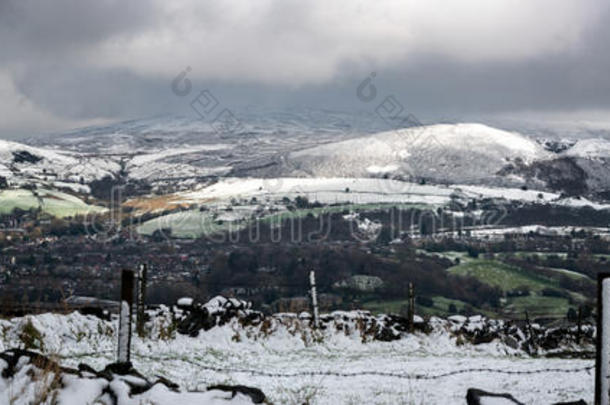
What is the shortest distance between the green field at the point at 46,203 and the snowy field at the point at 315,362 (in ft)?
Result: 413

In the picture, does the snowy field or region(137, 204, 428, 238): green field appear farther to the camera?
region(137, 204, 428, 238): green field

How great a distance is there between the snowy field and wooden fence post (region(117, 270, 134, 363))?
1.33 metres

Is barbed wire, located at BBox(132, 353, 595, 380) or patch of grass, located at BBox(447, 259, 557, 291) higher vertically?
barbed wire, located at BBox(132, 353, 595, 380)

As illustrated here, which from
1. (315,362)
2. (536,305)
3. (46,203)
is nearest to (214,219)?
(46,203)

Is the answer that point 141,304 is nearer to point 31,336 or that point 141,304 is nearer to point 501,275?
point 31,336

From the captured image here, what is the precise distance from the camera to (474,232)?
421 feet

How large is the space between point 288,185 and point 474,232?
69.1m

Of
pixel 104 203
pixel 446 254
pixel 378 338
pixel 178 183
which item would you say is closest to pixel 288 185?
pixel 178 183

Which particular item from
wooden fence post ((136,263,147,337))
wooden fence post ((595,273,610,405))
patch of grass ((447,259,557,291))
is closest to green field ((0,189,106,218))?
patch of grass ((447,259,557,291))

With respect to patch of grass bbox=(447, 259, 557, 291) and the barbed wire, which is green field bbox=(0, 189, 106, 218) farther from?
the barbed wire

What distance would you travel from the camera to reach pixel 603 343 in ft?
24.0

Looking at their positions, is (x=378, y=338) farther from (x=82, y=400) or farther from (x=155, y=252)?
(x=155, y=252)

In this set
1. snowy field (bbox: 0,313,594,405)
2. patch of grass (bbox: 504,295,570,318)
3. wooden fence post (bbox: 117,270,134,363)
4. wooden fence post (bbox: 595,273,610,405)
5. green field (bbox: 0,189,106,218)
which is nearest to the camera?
wooden fence post (bbox: 595,273,610,405)

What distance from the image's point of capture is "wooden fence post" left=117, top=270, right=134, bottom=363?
8.86 m
